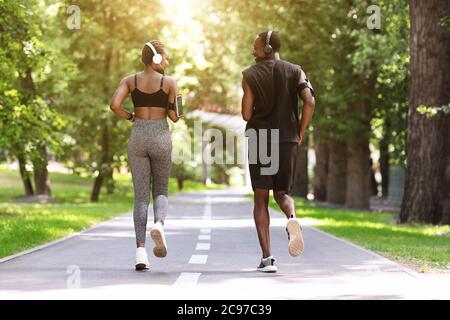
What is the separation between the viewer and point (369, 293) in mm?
8523

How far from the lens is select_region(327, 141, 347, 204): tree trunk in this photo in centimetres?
3544

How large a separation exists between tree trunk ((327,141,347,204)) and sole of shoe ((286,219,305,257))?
25.9m

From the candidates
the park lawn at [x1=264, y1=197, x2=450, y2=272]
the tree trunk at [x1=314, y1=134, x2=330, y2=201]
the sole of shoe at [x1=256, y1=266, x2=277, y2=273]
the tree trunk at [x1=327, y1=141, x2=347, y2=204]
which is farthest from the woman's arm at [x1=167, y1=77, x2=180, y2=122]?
the tree trunk at [x1=314, y1=134, x2=330, y2=201]

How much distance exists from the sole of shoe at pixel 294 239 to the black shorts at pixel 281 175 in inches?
19.2

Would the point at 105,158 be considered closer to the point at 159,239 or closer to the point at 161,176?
the point at 161,176

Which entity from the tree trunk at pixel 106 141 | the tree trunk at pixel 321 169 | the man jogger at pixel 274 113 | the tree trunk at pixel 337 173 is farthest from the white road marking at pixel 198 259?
the tree trunk at pixel 321 169

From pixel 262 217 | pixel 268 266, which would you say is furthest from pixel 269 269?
pixel 262 217

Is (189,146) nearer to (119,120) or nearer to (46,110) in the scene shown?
(119,120)

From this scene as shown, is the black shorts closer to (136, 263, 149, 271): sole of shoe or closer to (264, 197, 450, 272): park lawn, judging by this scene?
(136, 263, 149, 271): sole of shoe

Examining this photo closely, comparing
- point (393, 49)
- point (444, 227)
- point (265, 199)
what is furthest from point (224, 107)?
point (265, 199)

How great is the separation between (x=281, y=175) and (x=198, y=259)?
2.24 metres

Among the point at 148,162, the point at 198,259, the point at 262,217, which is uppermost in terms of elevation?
the point at 148,162

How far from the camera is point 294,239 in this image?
9.47 m

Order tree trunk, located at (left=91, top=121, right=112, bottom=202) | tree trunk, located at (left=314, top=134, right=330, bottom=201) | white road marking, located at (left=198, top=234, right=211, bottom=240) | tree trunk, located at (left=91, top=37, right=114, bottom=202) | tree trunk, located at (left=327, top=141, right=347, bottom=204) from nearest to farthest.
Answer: white road marking, located at (left=198, top=234, right=211, bottom=240) < tree trunk, located at (left=327, top=141, right=347, bottom=204) < tree trunk, located at (left=91, top=37, right=114, bottom=202) < tree trunk, located at (left=91, top=121, right=112, bottom=202) < tree trunk, located at (left=314, top=134, right=330, bottom=201)
